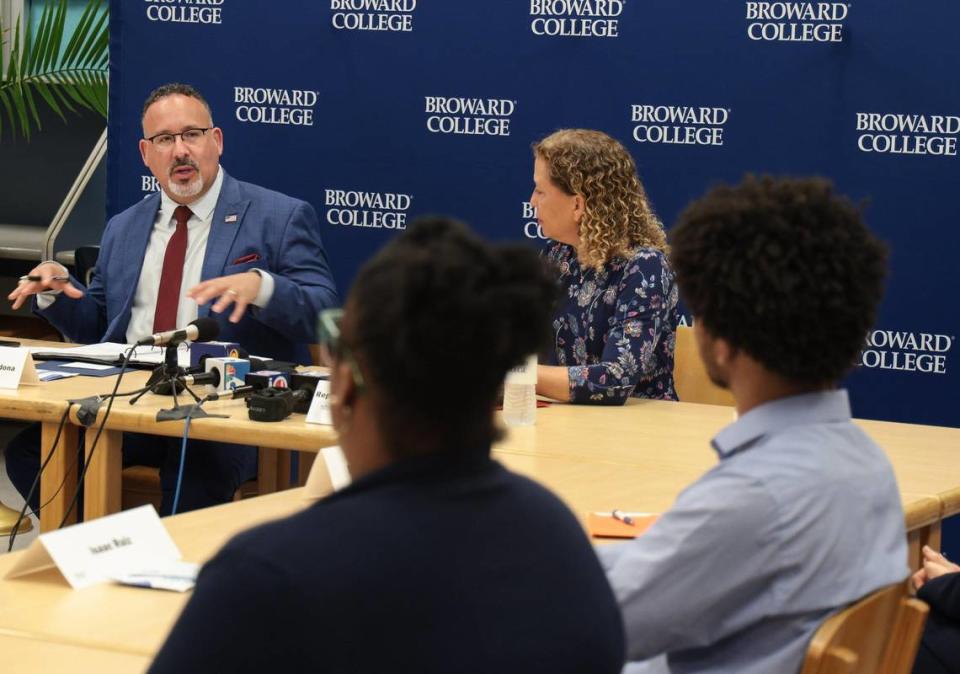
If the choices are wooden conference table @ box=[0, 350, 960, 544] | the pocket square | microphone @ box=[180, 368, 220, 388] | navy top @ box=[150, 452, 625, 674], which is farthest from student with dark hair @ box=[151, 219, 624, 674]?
the pocket square

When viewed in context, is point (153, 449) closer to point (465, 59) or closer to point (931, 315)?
point (465, 59)

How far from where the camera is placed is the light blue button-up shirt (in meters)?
1.40

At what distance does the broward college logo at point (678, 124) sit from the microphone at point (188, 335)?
1873 millimetres

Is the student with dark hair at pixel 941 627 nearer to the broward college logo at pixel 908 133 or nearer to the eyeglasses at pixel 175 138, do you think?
the broward college logo at pixel 908 133

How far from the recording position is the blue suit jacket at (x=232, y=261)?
3.81 meters

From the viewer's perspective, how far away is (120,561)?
6.11 ft

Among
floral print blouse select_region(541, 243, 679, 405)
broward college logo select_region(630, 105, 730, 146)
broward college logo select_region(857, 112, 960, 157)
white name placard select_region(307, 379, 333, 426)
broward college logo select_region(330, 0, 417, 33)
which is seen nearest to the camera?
white name placard select_region(307, 379, 333, 426)

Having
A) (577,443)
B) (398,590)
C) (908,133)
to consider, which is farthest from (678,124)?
(398,590)

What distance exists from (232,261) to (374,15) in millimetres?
1333

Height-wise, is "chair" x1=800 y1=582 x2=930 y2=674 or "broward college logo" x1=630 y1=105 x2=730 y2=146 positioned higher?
"broward college logo" x1=630 y1=105 x2=730 y2=146

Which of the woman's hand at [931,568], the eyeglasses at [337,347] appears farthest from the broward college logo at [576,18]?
the eyeglasses at [337,347]

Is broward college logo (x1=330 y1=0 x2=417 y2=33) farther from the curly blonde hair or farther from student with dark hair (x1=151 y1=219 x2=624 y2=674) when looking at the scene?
student with dark hair (x1=151 y1=219 x2=624 y2=674)

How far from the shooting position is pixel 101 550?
1.86 metres

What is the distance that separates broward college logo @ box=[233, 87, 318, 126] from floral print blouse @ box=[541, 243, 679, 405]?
63.4 inches
